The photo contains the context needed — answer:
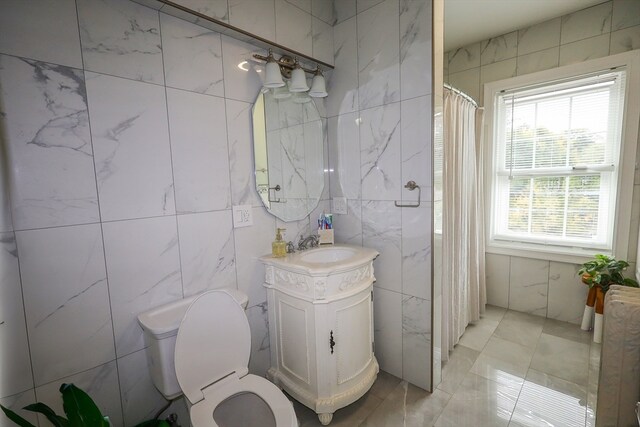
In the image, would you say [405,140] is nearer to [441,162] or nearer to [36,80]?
[441,162]

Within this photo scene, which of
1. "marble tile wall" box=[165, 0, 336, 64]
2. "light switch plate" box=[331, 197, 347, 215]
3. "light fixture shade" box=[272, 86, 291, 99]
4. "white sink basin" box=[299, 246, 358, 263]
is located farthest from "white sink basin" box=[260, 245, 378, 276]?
"marble tile wall" box=[165, 0, 336, 64]

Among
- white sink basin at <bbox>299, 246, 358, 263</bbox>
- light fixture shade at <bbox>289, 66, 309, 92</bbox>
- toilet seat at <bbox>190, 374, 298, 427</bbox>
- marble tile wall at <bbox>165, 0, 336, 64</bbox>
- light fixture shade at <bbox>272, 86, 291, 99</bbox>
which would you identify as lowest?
toilet seat at <bbox>190, 374, 298, 427</bbox>

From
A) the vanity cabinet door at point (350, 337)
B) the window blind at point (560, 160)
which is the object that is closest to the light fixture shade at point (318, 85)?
the vanity cabinet door at point (350, 337)

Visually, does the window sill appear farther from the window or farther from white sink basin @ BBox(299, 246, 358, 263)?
white sink basin @ BBox(299, 246, 358, 263)

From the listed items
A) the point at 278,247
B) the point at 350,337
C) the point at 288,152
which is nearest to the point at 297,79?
the point at 288,152

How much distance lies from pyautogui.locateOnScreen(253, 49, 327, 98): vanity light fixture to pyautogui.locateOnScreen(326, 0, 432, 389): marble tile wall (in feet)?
0.65

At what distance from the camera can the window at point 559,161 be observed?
Answer: 2203mm

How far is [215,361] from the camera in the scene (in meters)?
1.27

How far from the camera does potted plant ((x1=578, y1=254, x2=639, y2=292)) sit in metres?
2.03

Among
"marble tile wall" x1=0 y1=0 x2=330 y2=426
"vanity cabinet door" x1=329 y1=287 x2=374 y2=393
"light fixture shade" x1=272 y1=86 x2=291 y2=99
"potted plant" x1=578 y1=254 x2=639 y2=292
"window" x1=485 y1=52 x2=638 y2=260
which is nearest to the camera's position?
"marble tile wall" x1=0 y1=0 x2=330 y2=426

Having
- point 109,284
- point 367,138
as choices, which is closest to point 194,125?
point 109,284

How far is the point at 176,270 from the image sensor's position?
1407 mm

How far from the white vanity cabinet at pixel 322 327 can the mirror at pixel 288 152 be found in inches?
15.8

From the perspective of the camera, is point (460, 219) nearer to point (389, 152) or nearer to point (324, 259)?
point (389, 152)
